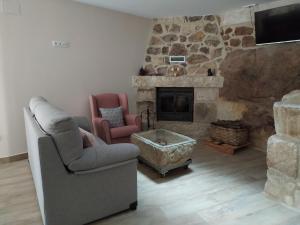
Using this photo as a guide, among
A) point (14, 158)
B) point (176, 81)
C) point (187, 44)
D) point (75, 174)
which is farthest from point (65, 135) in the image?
point (187, 44)

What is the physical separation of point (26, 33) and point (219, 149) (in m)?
3.52

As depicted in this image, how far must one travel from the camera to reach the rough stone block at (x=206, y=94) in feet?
14.9

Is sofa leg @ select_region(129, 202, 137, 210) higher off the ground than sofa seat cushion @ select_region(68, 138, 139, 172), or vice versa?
sofa seat cushion @ select_region(68, 138, 139, 172)

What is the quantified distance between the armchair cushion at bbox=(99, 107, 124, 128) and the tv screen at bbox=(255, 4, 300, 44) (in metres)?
2.47

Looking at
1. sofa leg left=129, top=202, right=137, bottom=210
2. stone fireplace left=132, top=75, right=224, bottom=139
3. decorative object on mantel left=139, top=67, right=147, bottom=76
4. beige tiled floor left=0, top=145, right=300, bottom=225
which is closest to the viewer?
beige tiled floor left=0, top=145, right=300, bottom=225

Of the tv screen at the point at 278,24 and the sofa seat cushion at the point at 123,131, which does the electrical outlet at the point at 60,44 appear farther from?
the tv screen at the point at 278,24

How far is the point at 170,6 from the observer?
3.87 m

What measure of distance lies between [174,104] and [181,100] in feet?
0.53

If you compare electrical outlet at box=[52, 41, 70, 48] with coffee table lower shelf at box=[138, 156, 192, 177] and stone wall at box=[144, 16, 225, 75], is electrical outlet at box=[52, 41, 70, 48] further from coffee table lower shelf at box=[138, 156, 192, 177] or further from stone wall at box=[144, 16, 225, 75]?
coffee table lower shelf at box=[138, 156, 192, 177]

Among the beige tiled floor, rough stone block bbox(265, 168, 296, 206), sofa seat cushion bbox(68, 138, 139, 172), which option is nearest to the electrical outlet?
the beige tiled floor

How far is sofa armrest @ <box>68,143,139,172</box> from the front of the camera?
190cm

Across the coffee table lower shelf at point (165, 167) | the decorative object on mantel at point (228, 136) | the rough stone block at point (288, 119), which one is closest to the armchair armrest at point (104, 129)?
the coffee table lower shelf at point (165, 167)

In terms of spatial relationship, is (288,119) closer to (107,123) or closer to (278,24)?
(278,24)

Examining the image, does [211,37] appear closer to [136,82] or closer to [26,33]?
[136,82]
